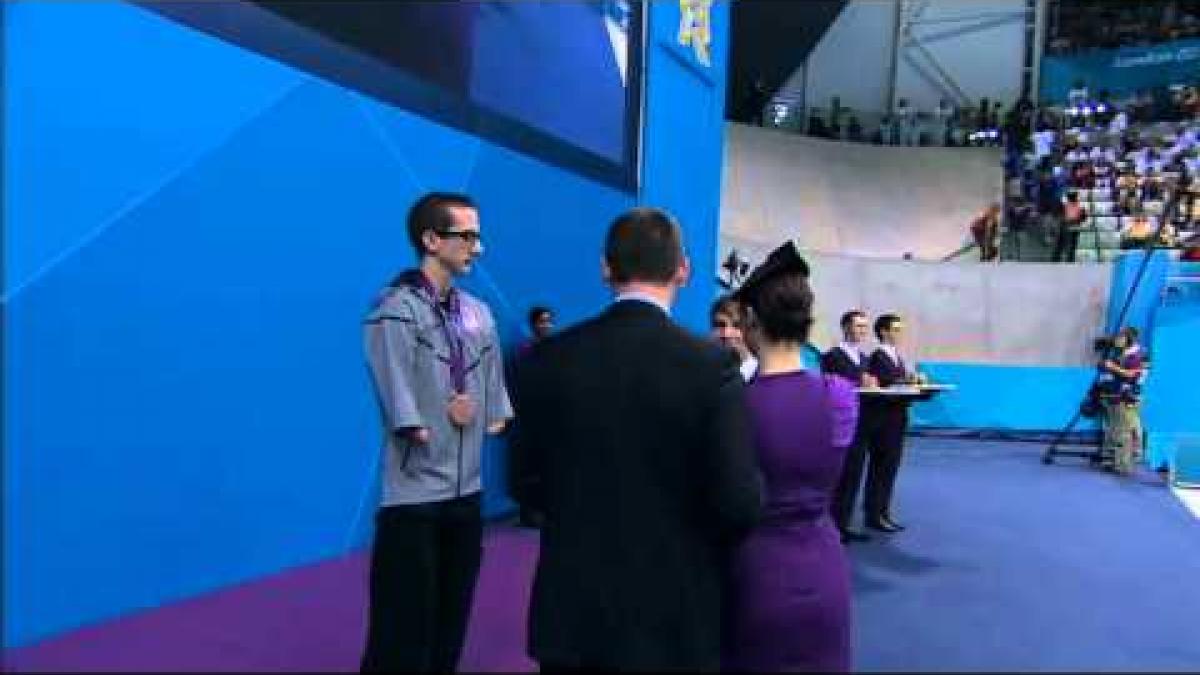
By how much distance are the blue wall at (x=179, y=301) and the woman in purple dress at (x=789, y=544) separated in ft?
6.95

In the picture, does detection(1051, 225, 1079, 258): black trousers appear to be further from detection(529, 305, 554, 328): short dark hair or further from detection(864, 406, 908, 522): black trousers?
detection(529, 305, 554, 328): short dark hair

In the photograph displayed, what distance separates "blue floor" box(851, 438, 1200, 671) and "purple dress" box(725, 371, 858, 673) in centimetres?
175

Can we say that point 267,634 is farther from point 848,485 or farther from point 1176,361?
point 1176,361

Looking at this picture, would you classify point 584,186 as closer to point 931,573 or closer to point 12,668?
point 931,573

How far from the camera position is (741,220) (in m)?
17.8

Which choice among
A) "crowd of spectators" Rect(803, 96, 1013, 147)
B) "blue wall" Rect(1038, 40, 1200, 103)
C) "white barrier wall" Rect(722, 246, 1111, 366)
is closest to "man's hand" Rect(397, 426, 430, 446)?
"white barrier wall" Rect(722, 246, 1111, 366)

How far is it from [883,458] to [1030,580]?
4.43 feet

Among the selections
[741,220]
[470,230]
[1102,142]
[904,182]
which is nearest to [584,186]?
[470,230]

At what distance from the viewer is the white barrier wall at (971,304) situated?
13867mm

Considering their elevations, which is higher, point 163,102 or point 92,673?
point 163,102

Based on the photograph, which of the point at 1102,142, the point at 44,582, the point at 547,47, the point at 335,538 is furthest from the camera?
the point at 1102,142

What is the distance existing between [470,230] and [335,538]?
2.20m

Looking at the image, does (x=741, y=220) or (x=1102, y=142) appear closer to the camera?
(x=741, y=220)

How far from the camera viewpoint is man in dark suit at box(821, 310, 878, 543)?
225 inches
